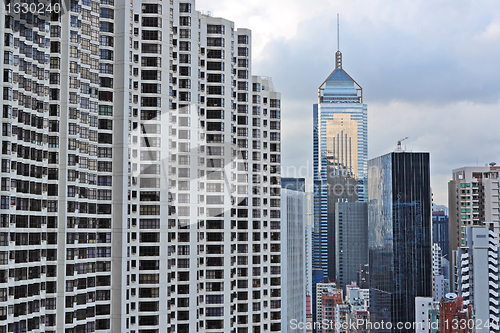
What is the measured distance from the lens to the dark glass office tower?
84.9 m

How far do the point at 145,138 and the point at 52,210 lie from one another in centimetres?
691

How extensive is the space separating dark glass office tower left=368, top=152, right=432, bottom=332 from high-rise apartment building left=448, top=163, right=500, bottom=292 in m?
5.83

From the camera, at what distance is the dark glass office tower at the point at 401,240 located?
84.9 meters

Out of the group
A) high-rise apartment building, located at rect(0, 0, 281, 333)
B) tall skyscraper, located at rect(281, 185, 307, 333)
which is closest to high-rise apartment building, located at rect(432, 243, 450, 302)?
tall skyscraper, located at rect(281, 185, 307, 333)

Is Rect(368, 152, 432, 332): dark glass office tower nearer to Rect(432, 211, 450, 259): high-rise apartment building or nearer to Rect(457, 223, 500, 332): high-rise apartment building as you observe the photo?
Rect(432, 211, 450, 259): high-rise apartment building

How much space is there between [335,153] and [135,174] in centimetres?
10481

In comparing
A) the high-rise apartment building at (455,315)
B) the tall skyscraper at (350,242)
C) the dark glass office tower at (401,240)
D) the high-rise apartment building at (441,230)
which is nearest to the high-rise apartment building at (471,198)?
the dark glass office tower at (401,240)

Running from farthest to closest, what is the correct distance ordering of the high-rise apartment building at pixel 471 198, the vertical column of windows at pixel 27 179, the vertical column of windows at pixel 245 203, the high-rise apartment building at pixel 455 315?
1. the high-rise apartment building at pixel 471 198
2. the high-rise apartment building at pixel 455 315
3. the vertical column of windows at pixel 245 203
4. the vertical column of windows at pixel 27 179

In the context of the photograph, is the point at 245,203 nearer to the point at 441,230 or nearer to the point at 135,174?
the point at 135,174

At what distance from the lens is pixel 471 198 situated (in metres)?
77.0

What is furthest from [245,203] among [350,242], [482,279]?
[350,242]

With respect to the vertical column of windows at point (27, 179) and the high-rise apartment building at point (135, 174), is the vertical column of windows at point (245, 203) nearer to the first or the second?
the high-rise apartment building at point (135, 174)

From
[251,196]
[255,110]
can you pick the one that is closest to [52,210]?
[251,196]

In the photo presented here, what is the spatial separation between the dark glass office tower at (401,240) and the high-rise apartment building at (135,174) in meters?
52.2
